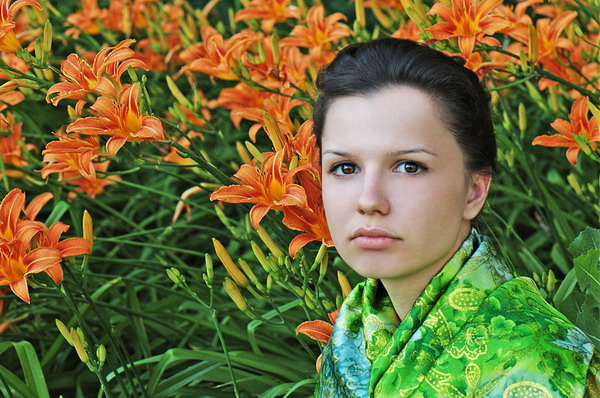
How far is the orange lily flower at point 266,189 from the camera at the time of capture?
179 cm

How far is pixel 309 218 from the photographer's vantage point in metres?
1.85

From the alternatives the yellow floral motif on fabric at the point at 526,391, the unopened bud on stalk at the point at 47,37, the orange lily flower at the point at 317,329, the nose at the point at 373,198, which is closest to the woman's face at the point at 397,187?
the nose at the point at 373,198

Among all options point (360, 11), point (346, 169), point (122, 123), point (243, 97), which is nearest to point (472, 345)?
point (346, 169)

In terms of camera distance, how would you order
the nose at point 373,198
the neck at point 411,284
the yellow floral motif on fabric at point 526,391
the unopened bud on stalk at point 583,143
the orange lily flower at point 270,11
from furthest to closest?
1. the orange lily flower at point 270,11
2. the unopened bud on stalk at point 583,143
3. the neck at point 411,284
4. the nose at point 373,198
5. the yellow floral motif on fabric at point 526,391

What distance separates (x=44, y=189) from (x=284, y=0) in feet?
3.41

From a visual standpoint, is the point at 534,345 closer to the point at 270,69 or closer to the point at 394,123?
the point at 394,123

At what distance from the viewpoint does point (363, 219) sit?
4.65ft

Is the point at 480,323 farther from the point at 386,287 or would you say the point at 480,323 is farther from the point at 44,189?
the point at 44,189

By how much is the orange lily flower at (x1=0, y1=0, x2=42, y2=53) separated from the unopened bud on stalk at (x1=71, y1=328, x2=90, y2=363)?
0.69 metres

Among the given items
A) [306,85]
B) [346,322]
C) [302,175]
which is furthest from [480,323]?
[306,85]

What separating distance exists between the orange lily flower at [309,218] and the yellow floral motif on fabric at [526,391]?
0.65 metres

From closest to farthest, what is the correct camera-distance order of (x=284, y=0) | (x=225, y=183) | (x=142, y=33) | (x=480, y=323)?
(x=480, y=323), (x=225, y=183), (x=284, y=0), (x=142, y=33)

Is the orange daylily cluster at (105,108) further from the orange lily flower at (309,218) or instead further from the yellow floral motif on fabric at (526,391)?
the yellow floral motif on fabric at (526,391)

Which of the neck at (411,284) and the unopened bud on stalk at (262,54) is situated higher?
the unopened bud on stalk at (262,54)
